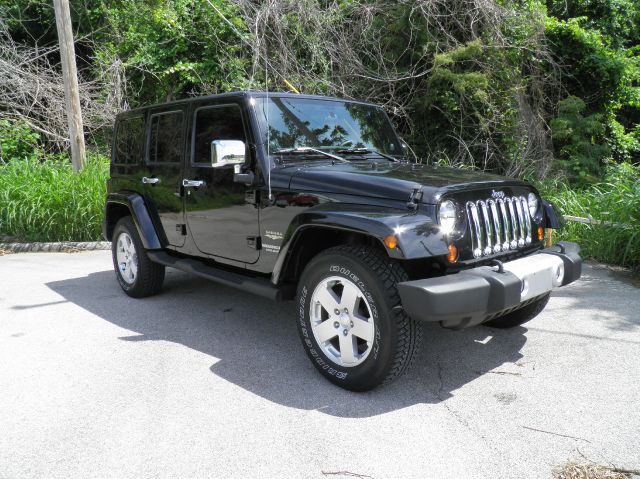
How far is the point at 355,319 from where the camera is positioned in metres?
3.18

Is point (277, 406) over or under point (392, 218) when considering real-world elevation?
under

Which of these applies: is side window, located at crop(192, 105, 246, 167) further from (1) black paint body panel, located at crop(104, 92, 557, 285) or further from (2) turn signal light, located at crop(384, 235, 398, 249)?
(2) turn signal light, located at crop(384, 235, 398, 249)

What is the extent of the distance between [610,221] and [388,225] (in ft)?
14.9

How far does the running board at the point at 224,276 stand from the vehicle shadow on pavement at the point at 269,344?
471 mm

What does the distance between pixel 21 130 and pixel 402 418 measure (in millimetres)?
10658

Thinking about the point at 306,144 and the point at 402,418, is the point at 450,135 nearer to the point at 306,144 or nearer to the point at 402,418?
the point at 306,144

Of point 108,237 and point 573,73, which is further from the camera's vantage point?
point 573,73

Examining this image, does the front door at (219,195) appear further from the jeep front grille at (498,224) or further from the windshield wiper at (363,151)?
the jeep front grille at (498,224)

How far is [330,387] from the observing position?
337 centimetres

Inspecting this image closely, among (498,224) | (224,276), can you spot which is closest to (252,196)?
(224,276)

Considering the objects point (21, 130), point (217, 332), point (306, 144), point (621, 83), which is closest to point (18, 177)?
point (21, 130)

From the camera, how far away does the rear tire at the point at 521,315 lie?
412cm

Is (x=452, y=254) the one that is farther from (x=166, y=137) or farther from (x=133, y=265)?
(x=133, y=265)

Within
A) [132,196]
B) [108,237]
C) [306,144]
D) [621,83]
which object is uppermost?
[621,83]
